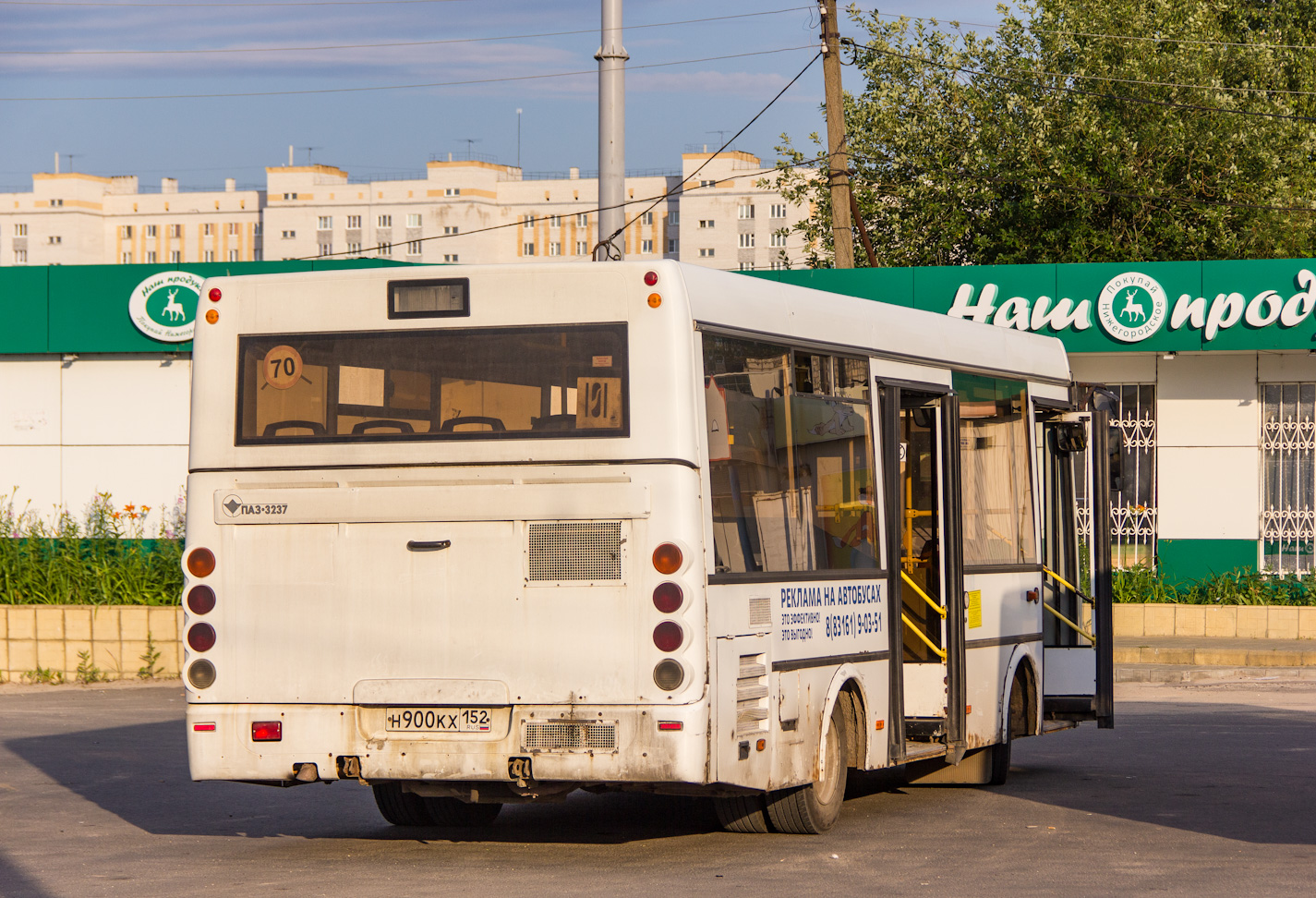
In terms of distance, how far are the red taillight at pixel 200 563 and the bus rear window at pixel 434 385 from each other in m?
0.53

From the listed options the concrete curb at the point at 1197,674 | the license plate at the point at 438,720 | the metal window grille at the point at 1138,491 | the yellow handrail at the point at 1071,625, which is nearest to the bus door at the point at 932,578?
the yellow handrail at the point at 1071,625

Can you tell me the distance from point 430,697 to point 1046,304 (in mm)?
16385

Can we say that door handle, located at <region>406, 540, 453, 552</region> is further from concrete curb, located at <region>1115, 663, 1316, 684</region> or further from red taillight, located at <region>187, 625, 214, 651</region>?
concrete curb, located at <region>1115, 663, 1316, 684</region>

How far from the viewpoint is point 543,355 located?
7945mm

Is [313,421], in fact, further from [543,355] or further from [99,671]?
[99,671]

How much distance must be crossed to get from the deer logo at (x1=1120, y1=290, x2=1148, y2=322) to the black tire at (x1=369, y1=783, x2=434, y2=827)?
1534 cm

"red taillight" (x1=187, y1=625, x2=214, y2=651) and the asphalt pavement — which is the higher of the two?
"red taillight" (x1=187, y1=625, x2=214, y2=651)

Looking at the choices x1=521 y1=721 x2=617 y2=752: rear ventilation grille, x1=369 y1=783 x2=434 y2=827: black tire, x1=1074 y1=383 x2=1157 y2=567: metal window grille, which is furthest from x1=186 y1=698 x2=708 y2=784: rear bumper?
x1=1074 y1=383 x2=1157 y2=567: metal window grille

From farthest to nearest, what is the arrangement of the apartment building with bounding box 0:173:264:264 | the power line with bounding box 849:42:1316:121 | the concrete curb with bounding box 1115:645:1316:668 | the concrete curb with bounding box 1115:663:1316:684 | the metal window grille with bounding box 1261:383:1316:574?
the apartment building with bounding box 0:173:264:264, the power line with bounding box 849:42:1316:121, the metal window grille with bounding box 1261:383:1316:574, the concrete curb with bounding box 1115:645:1316:668, the concrete curb with bounding box 1115:663:1316:684

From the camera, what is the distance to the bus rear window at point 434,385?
25.8ft

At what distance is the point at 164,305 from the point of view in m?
23.3

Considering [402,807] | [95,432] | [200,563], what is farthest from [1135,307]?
[200,563]

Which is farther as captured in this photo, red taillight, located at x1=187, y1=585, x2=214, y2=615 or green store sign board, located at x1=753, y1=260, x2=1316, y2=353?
green store sign board, located at x1=753, y1=260, x2=1316, y2=353

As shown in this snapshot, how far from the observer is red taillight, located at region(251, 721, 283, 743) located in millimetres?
8109
